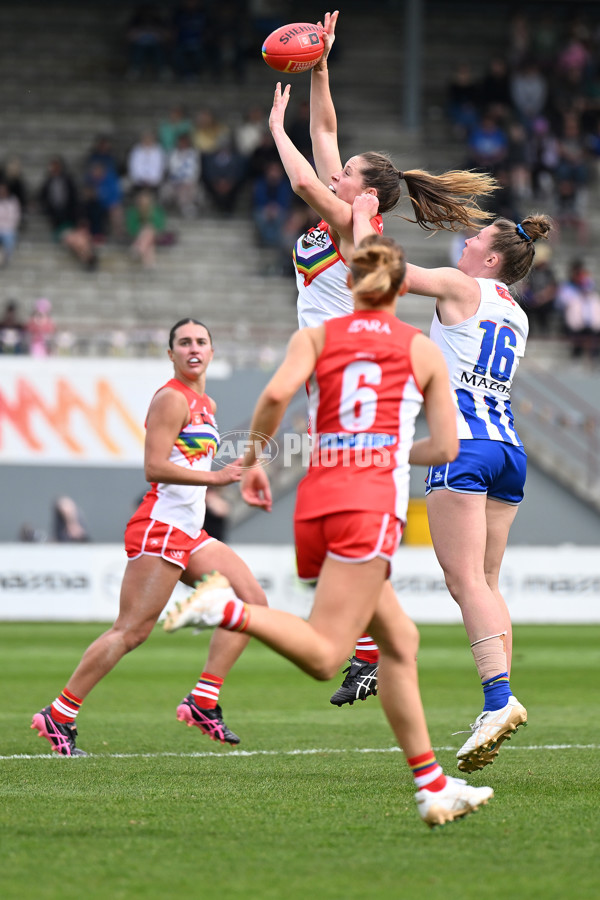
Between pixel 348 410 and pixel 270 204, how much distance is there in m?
17.7

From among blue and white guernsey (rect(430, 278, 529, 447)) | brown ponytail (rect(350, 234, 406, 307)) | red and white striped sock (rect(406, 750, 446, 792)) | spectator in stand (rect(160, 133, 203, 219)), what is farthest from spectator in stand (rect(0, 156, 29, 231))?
red and white striped sock (rect(406, 750, 446, 792))

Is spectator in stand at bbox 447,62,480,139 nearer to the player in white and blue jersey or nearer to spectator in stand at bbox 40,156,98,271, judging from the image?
spectator in stand at bbox 40,156,98,271

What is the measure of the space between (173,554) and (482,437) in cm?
178

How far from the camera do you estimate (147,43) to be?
24.4 meters

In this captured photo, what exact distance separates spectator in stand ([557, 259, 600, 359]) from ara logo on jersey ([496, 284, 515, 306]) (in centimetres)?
1385

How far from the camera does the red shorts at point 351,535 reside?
15.0 feet

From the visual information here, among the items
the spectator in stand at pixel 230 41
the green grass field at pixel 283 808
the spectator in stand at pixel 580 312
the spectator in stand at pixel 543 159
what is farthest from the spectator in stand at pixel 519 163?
the green grass field at pixel 283 808

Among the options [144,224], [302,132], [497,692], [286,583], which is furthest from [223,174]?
[497,692]

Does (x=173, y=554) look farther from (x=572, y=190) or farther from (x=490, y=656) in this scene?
(x=572, y=190)

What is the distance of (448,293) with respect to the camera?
626cm

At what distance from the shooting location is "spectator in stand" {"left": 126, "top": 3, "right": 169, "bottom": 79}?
80.1ft

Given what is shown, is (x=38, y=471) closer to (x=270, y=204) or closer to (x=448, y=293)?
(x=270, y=204)

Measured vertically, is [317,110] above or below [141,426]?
above

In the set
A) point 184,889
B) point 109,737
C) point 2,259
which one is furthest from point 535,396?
point 184,889
